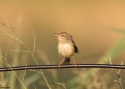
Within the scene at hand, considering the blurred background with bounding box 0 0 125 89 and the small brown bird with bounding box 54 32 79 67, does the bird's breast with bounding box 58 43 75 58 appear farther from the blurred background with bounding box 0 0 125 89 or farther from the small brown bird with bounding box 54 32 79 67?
the blurred background with bounding box 0 0 125 89

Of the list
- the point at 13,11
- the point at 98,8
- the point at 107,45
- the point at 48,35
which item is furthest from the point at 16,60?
the point at 98,8

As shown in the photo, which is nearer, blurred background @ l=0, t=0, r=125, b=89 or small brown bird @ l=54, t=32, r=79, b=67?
small brown bird @ l=54, t=32, r=79, b=67

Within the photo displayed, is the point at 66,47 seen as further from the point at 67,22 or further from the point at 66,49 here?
the point at 67,22

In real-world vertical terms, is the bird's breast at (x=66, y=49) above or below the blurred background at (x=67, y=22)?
above

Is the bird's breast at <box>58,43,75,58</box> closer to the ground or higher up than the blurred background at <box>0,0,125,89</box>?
higher up

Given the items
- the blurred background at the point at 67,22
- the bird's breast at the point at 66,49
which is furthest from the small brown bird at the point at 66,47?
the blurred background at the point at 67,22

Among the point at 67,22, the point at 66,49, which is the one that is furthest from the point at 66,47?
the point at 67,22

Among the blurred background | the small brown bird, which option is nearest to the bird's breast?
the small brown bird

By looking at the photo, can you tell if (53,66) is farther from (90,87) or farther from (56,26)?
(56,26)

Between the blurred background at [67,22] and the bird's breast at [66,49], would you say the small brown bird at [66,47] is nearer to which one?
the bird's breast at [66,49]
